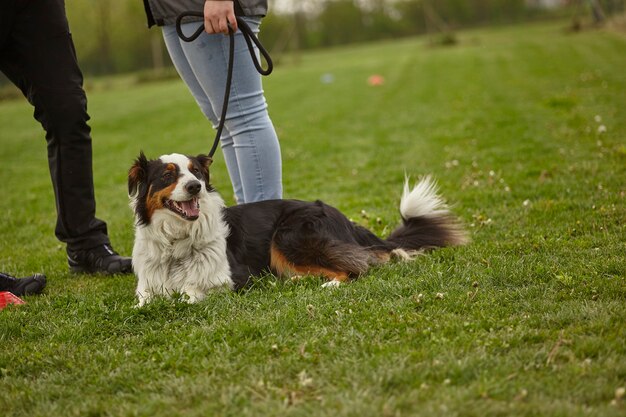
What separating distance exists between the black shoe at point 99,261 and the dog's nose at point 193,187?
3.58 ft

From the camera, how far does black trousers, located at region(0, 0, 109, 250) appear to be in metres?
4.30

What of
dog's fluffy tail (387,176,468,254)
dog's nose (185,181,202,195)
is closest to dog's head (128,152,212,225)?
dog's nose (185,181,202,195)

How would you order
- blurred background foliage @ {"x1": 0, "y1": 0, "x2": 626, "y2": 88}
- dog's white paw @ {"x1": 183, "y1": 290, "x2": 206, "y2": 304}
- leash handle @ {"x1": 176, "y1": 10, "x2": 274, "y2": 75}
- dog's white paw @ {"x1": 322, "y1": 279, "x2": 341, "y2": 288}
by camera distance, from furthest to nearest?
blurred background foliage @ {"x1": 0, "y1": 0, "x2": 626, "y2": 88} < leash handle @ {"x1": 176, "y1": 10, "x2": 274, "y2": 75} < dog's white paw @ {"x1": 322, "y1": 279, "x2": 341, "y2": 288} < dog's white paw @ {"x1": 183, "y1": 290, "x2": 206, "y2": 304}

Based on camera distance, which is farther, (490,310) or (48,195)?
(48,195)

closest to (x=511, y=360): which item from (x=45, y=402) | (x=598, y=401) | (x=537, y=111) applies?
(x=598, y=401)

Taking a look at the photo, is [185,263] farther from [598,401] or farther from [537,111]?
[537,111]

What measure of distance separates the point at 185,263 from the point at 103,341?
0.85m

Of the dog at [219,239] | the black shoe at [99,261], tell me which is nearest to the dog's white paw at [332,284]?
the dog at [219,239]

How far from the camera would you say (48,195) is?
829 cm

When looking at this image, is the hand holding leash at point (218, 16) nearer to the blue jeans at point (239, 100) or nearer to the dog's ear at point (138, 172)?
the blue jeans at point (239, 100)

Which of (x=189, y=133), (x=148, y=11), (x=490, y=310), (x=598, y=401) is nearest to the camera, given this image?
(x=598, y=401)

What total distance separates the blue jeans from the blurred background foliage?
33.5 m

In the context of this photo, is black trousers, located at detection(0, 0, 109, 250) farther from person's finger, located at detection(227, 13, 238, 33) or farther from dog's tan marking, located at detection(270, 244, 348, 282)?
dog's tan marking, located at detection(270, 244, 348, 282)

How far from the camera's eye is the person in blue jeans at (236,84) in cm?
429
